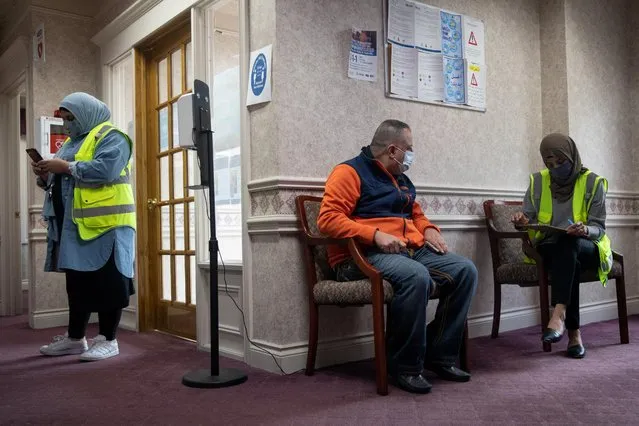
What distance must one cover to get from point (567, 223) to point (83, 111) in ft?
7.95

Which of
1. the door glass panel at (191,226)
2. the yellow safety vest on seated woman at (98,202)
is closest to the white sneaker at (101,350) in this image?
the yellow safety vest on seated woman at (98,202)

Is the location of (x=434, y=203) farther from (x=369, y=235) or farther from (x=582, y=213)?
(x=369, y=235)

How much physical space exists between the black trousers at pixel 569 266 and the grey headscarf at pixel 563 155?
0.27m

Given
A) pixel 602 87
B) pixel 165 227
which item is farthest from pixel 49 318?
pixel 602 87

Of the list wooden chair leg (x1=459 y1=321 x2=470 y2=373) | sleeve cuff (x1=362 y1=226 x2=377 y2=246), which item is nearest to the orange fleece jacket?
sleeve cuff (x1=362 y1=226 x2=377 y2=246)

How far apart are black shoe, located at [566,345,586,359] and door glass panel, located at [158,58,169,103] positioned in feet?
8.77

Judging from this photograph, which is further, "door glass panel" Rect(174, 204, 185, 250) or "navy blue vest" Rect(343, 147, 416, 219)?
"door glass panel" Rect(174, 204, 185, 250)

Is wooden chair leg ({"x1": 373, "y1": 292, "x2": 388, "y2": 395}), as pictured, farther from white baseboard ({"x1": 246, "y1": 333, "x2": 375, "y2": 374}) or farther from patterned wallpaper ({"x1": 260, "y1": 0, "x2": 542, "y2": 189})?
patterned wallpaper ({"x1": 260, "y1": 0, "x2": 542, "y2": 189})

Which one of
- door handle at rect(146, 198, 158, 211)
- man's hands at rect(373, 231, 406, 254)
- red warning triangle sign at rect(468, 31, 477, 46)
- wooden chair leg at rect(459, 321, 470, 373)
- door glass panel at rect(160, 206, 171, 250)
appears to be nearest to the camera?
man's hands at rect(373, 231, 406, 254)

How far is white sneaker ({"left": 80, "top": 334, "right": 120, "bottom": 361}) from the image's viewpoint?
2.99m

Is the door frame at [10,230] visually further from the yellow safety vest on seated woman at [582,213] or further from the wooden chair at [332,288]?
the yellow safety vest on seated woman at [582,213]

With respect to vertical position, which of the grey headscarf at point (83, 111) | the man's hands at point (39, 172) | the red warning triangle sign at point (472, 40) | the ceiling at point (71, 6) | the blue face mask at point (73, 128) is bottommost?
the man's hands at point (39, 172)

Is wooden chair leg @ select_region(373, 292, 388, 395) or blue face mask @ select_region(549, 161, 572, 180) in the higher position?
blue face mask @ select_region(549, 161, 572, 180)

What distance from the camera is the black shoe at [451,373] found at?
2.36 metres
